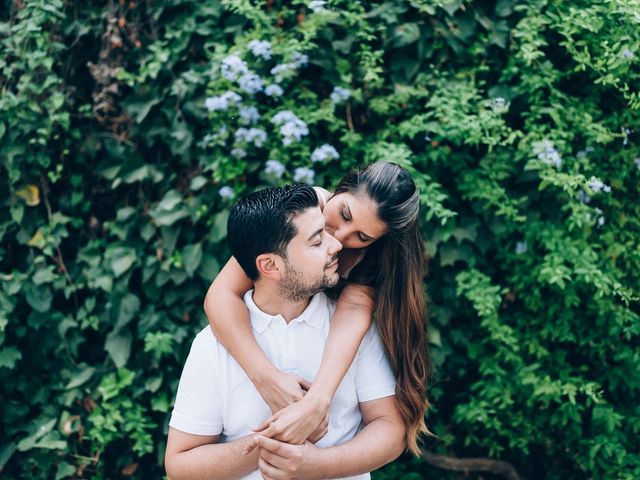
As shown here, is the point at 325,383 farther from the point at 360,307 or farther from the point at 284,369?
the point at 360,307

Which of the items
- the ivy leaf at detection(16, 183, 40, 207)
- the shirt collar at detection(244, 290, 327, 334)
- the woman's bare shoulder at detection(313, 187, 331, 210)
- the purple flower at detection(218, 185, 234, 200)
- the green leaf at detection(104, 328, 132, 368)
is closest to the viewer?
the shirt collar at detection(244, 290, 327, 334)

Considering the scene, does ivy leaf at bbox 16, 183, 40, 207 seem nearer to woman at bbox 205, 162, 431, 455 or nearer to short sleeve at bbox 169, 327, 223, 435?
woman at bbox 205, 162, 431, 455

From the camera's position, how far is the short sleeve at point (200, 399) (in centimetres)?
226

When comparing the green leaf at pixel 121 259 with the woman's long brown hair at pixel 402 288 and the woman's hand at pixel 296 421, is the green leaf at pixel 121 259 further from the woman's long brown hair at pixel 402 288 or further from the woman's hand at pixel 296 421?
the woman's hand at pixel 296 421

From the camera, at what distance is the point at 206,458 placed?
7.29 feet

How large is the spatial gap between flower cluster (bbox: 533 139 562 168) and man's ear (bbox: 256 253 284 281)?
1.45 meters

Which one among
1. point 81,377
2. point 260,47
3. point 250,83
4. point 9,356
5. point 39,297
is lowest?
point 81,377

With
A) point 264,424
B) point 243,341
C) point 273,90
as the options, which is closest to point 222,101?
point 273,90

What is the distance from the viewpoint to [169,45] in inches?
145

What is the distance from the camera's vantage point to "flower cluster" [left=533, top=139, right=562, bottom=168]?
10.3 feet

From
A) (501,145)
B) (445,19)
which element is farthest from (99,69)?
(501,145)

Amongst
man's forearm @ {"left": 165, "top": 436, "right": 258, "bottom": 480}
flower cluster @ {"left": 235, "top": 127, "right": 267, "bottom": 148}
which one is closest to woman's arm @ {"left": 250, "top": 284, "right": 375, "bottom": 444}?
man's forearm @ {"left": 165, "top": 436, "right": 258, "bottom": 480}

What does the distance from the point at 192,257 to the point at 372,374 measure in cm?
140

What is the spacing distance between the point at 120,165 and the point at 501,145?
6.27 ft
